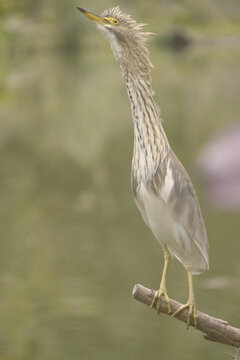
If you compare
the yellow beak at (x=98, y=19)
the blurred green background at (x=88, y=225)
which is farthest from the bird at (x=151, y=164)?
the blurred green background at (x=88, y=225)

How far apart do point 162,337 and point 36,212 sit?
24.3 feet

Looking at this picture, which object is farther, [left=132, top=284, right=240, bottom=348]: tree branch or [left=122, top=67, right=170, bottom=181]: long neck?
[left=132, top=284, right=240, bottom=348]: tree branch

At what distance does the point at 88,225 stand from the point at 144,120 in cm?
1128

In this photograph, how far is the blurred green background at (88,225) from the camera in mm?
10875

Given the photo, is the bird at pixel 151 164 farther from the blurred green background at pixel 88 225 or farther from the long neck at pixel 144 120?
the blurred green background at pixel 88 225

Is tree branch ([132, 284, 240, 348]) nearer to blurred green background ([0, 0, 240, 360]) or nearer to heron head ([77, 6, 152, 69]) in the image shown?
heron head ([77, 6, 152, 69])

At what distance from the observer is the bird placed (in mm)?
5391

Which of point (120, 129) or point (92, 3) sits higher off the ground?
point (92, 3)

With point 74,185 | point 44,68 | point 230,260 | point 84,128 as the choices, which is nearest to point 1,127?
point 84,128

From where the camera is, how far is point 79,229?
16359 millimetres

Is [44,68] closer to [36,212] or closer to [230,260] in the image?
[36,212]

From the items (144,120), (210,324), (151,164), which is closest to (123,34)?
(144,120)

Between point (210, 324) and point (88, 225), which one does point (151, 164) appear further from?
point (88, 225)

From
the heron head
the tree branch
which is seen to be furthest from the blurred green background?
the tree branch
